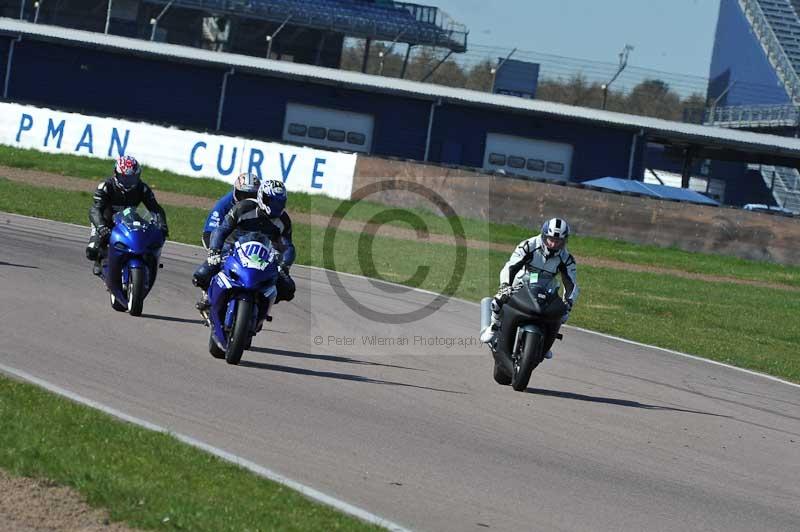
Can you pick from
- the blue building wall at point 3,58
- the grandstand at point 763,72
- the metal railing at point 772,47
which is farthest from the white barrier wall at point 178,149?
the metal railing at point 772,47

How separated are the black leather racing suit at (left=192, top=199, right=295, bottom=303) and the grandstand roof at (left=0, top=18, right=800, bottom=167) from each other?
34.4 meters

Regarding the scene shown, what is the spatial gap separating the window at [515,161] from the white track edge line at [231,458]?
38643 millimetres

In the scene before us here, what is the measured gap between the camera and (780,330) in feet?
66.1

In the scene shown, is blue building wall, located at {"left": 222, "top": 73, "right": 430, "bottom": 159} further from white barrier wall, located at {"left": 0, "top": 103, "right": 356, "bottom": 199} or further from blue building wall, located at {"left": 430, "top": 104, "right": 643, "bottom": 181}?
white barrier wall, located at {"left": 0, "top": 103, "right": 356, "bottom": 199}

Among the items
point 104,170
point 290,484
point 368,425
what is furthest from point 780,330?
point 104,170

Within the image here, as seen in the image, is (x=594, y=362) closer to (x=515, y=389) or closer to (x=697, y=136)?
(x=515, y=389)

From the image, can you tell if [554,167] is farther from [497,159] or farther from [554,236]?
[554,236]

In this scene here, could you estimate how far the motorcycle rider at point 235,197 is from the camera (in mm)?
11789

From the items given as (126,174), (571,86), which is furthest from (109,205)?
(571,86)

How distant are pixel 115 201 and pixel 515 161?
34.3 m

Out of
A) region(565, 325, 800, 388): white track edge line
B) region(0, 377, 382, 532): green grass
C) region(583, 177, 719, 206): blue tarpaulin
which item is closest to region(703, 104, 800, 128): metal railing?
region(583, 177, 719, 206): blue tarpaulin

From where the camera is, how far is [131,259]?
1274 centimetres

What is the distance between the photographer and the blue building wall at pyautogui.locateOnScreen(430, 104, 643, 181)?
46.7 meters

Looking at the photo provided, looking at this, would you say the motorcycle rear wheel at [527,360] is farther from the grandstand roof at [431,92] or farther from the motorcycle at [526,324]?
the grandstand roof at [431,92]
